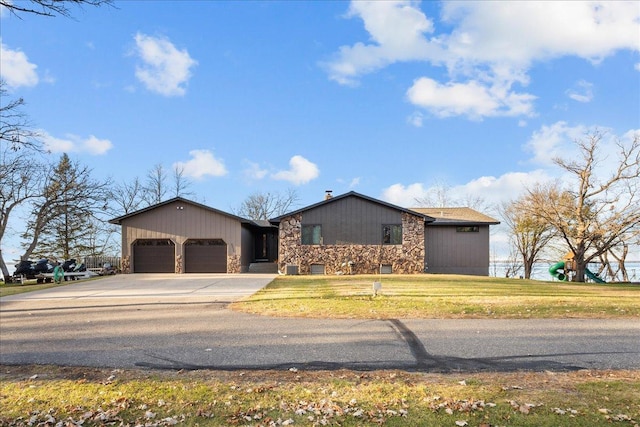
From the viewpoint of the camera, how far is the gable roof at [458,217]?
2587 centimetres

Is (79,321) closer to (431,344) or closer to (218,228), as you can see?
(431,344)

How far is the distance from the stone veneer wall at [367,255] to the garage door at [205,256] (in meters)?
4.00

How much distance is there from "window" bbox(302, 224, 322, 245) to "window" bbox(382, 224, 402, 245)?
3542 millimetres

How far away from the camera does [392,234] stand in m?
25.0

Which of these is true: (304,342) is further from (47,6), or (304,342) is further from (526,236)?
(526,236)

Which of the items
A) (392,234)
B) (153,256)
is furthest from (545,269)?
(153,256)

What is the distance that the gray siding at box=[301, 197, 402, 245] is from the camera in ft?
81.7

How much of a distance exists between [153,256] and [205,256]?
305 cm

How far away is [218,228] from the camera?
2589 centimetres

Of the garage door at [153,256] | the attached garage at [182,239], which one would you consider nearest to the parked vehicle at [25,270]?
the attached garage at [182,239]

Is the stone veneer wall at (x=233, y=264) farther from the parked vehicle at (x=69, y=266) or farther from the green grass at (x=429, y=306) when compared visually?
the green grass at (x=429, y=306)

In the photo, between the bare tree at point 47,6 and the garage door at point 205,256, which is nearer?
the bare tree at point 47,6

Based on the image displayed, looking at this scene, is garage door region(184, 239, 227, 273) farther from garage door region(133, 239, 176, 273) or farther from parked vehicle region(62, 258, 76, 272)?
parked vehicle region(62, 258, 76, 272)

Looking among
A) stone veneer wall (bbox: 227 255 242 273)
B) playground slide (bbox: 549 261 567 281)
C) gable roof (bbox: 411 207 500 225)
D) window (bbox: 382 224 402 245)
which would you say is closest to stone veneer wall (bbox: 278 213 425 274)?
window (bbox: 382 224 402 245)
